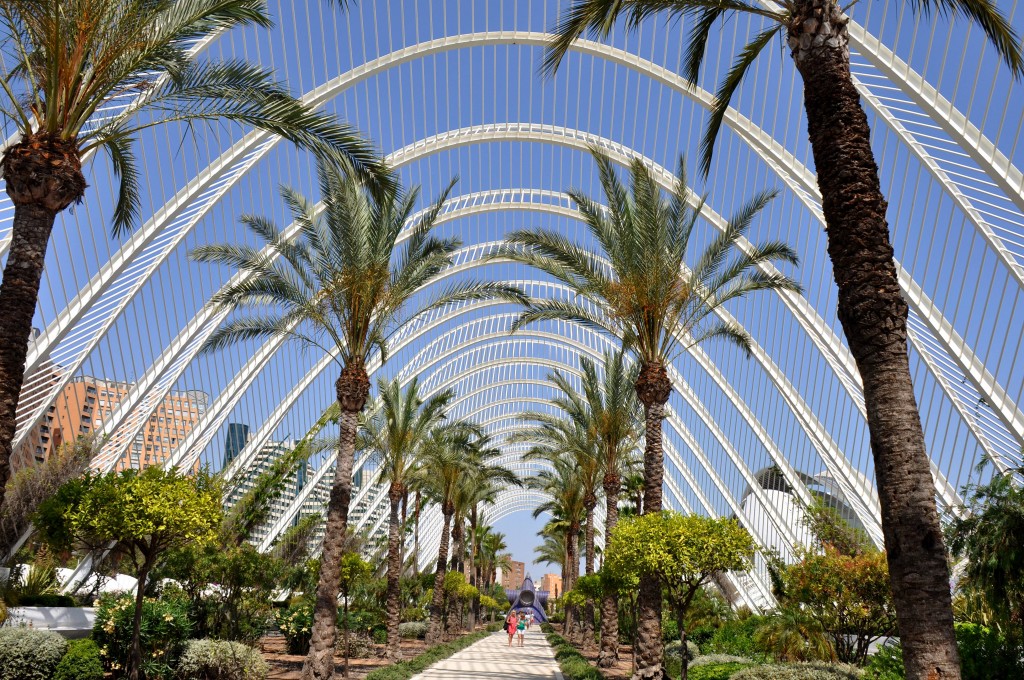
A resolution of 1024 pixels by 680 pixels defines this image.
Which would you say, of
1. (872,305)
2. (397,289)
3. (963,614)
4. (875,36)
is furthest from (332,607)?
(875,36)

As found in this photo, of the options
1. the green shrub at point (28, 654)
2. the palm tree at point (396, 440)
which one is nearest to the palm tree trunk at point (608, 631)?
the palm tree at point (396, 440)

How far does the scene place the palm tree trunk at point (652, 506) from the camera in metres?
14.6

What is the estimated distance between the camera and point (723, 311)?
32656mm

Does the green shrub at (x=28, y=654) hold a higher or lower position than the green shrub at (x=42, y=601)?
lower

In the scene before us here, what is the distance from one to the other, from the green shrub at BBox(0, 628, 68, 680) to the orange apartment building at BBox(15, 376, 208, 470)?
11312 millimetres

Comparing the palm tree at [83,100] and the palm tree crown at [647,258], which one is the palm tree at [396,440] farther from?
the palm tree at [83,100]

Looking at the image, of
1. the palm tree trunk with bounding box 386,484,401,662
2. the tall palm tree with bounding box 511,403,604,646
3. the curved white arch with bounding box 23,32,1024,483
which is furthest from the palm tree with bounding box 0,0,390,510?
the tall palm tree with bounding box 511,403,604,646

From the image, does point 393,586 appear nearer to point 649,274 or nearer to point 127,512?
point 649,274

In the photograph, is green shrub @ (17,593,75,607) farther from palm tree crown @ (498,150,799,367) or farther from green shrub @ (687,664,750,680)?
green shrub @ (687,664,750,680)

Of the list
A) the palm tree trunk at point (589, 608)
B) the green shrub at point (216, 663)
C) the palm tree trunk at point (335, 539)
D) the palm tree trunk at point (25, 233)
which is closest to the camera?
the palm tree trunk at point (25, 233)

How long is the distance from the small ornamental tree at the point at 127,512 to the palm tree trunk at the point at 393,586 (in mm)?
12922

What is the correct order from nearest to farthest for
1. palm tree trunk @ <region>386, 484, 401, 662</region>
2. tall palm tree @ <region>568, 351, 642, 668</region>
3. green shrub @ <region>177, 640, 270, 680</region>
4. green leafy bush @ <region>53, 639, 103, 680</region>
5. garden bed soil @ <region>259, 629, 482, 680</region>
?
green leafy bush @ <region>53, 639, 103, 680</region> < green shrub @ <region>177, 640, 270, 680</region> < garden bed soil @ <region>259, 629, 482, 680</region> < tall palm tree @ <region>568, 351, 642, 668</region> < palm tree trunk @ <region>386, 484, 401, 662</region>

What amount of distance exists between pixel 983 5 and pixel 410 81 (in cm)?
Result: 1992

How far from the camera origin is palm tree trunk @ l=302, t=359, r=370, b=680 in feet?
47.4
